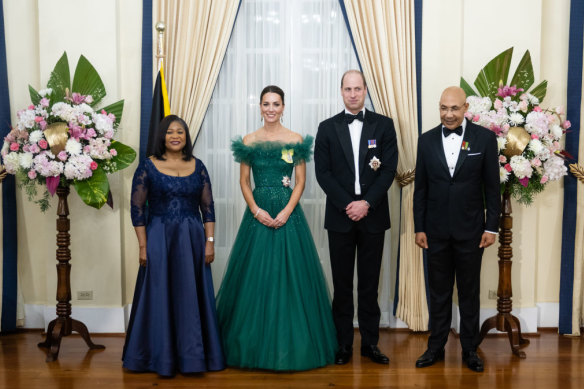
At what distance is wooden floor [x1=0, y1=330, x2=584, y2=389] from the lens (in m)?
3.45

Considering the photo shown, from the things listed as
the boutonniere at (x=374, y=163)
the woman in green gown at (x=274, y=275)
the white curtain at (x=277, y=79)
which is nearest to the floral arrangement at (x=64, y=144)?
the white curtain at (x=277, y=79)

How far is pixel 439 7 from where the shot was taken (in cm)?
457

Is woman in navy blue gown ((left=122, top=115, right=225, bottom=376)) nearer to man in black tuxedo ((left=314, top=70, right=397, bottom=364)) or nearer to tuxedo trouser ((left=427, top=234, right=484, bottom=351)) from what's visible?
man in black tuxedo ((left=314, top=70, right=397, bottom=364))

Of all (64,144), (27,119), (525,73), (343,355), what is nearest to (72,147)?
(64,144)

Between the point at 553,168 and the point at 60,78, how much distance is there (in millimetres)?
3715

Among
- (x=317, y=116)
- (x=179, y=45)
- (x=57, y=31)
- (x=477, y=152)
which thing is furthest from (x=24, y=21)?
(x=477, y=152)

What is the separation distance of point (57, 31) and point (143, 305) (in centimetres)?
237

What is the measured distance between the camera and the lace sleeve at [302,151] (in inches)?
152

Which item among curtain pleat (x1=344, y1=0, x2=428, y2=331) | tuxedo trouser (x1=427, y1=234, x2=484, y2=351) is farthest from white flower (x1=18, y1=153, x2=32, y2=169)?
tuxedo trouser (x1=427, y1=234, x2=484, y2=351)

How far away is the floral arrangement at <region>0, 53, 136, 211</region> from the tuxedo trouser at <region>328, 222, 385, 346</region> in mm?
1719

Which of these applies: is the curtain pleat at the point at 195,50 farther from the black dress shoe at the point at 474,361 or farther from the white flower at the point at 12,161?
the black dress shoe at the point at 474,361

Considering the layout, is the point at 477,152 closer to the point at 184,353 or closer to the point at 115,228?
the point at 184,353

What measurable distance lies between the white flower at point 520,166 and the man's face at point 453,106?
622 mm


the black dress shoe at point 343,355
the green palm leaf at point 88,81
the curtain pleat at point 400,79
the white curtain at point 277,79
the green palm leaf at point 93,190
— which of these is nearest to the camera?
the black dress shoe at point 343,355
